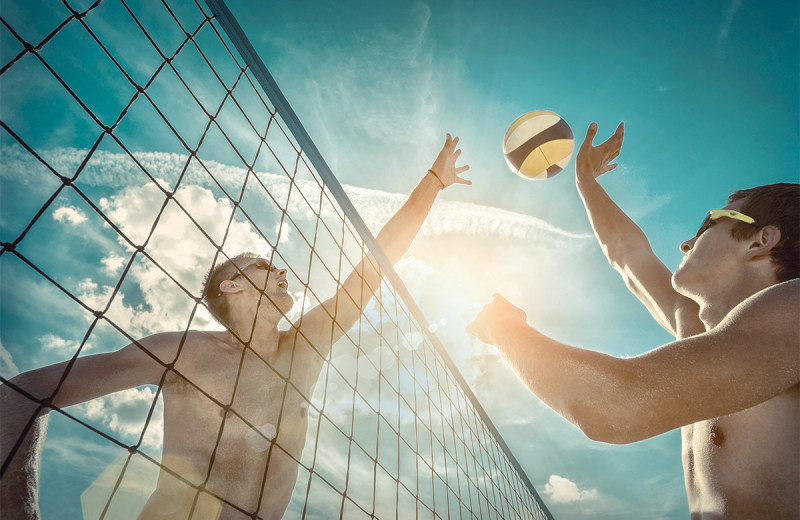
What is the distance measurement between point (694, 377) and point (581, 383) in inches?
9.7

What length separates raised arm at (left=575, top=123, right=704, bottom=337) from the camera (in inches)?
75.5

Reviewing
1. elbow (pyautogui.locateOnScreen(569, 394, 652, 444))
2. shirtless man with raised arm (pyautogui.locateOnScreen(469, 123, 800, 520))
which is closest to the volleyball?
shirtless man with raised arm (pyautogui.locateOnScreen(469, 123, 800, 520))

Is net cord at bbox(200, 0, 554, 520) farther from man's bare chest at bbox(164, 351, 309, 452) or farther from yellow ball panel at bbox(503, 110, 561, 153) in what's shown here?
yellow ball panel at bbox(503, 110, 561, 153)

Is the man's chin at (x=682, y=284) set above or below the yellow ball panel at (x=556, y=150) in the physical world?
below

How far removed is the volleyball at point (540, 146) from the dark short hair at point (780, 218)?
66.6 inches

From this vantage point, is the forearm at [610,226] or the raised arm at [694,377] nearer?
the raised arm at [694,377]

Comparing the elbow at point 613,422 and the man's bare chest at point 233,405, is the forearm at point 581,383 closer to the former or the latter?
the elbow at point 613,422

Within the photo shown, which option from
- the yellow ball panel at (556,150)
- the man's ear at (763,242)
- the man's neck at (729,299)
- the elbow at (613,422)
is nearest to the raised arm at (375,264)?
the yellow ball panel at (556,150)

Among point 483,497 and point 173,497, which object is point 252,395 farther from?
point 483,497

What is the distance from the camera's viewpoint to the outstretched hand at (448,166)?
304cm

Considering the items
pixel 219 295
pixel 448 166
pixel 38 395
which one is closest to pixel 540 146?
pixel 448 166

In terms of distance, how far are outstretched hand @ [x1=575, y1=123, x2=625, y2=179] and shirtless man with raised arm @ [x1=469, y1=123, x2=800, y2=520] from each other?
1.42 m

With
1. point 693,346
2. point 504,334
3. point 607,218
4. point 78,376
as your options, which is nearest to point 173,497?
point 78,376

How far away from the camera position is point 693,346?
942 mm
